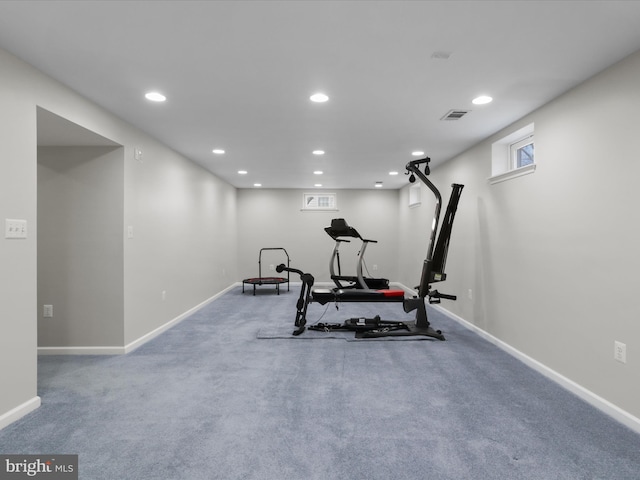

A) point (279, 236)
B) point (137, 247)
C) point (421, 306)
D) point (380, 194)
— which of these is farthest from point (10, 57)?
point (380, 194)

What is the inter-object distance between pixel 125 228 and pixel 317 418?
2.62 m

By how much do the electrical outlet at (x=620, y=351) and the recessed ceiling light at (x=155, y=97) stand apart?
385cm

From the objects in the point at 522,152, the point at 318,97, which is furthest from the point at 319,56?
the point at 522,152

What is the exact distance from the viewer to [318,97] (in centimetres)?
305

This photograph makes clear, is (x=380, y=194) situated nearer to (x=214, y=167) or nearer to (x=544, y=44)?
(x=214, y=167)

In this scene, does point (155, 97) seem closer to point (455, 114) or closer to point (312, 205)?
point (455, 114)

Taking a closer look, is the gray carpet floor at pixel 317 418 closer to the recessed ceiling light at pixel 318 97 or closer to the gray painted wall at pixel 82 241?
the gray painted wall at pixel 82 241

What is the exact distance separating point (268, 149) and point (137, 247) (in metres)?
2.06

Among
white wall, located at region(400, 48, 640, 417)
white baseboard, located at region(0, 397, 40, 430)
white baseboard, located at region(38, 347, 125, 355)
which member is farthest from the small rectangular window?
white baseboard, located at region(0, 397, 40, 430)

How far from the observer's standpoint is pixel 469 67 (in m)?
2.52

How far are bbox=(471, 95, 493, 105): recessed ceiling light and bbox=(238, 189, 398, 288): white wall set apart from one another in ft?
18.5

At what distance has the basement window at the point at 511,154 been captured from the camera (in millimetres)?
3698

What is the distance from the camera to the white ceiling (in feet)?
6.23

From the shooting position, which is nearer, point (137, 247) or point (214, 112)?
point (214, 112)
